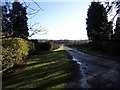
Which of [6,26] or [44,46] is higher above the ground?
[6,26]

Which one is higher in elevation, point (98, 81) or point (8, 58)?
point (8, 58)

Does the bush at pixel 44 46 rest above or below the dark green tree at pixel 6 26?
below

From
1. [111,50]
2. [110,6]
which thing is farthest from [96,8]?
[110,6]

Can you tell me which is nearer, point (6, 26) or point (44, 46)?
point (6, 26)

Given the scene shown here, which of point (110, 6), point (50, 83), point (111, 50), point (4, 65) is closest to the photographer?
point (50, 83)

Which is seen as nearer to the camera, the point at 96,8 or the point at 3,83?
the point at 3,83

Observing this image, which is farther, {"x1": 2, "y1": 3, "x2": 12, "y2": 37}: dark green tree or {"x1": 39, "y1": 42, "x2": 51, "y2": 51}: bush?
{"x1": 39, "y1": 42, "x2": 51, "y2": 51}: bush

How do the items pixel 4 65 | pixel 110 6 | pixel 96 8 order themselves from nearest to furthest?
pixel 4 65 → pixel 110 6 → pixel 96 8

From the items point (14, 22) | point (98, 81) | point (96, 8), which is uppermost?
point (96, 8)

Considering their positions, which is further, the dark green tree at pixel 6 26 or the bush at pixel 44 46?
the bush at pixel 44 46

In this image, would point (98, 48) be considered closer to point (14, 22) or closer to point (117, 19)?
point (117, 19)

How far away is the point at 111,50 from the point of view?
34125 millimetres

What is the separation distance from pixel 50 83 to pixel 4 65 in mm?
4876

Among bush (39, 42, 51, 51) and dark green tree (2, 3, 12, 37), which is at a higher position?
dark green tree (2, 3, 12, 37)
